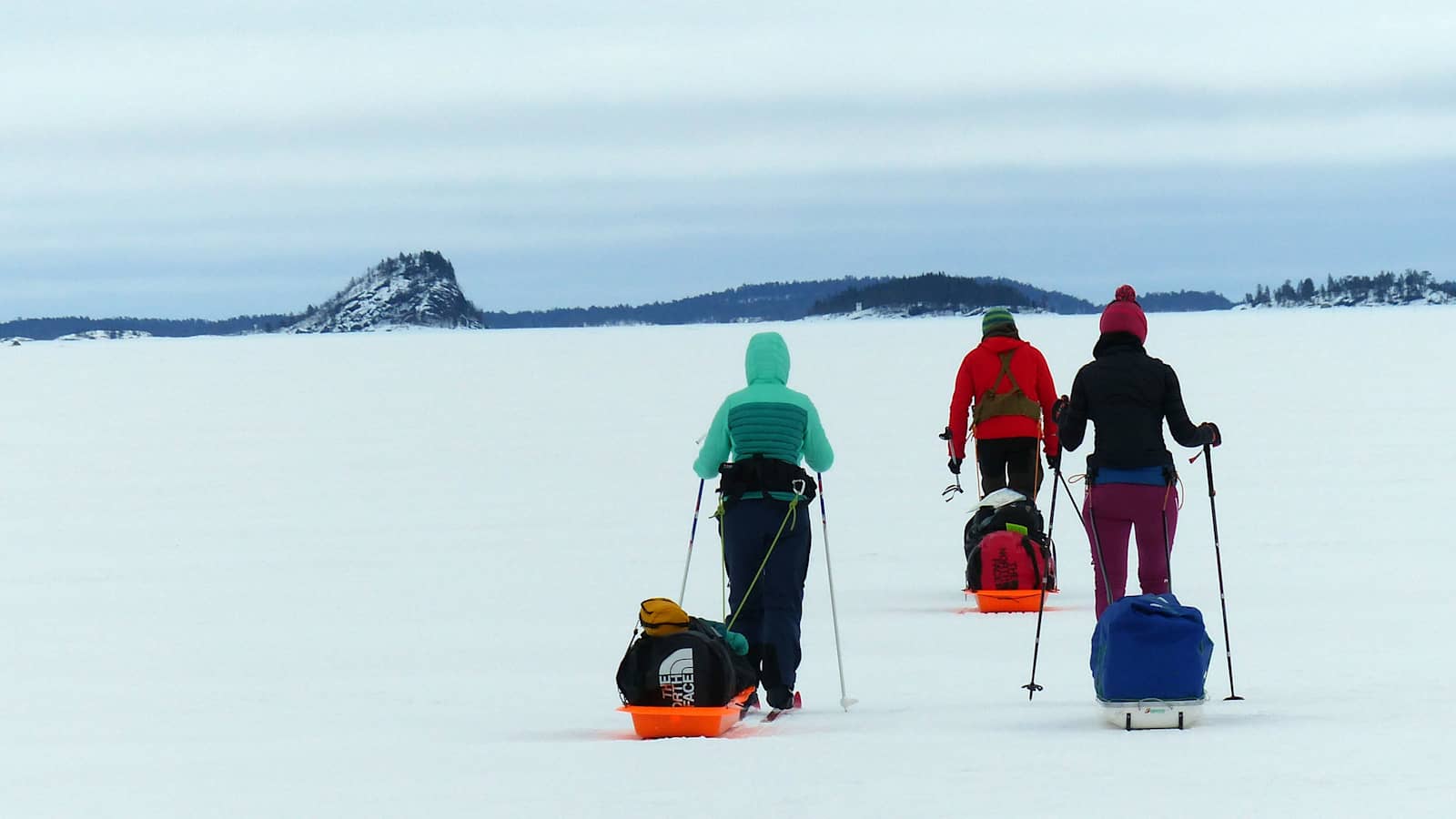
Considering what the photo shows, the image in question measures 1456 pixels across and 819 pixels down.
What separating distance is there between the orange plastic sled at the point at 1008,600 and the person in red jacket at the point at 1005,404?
2.94ft

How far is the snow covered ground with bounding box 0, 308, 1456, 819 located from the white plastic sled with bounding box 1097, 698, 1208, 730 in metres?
0.07

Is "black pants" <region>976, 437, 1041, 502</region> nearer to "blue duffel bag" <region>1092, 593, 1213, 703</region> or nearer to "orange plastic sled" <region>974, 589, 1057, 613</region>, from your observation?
"orange plastic sled" <region>974, 589, 1057, 613</region>

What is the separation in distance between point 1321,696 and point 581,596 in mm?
5096

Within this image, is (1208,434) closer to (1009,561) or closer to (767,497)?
(767,497)

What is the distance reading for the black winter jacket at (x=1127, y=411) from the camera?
8102 millimetres

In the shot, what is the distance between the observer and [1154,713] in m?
6.95

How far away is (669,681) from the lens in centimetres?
720

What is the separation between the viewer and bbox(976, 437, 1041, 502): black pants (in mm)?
11352

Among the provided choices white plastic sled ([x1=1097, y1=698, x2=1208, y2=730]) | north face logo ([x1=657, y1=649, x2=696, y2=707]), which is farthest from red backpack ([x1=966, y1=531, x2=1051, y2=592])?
north face logo ([x1=657, y1=649, x2=696, y2=707])

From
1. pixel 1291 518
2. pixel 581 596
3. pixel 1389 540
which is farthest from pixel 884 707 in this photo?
pixel 1291 518

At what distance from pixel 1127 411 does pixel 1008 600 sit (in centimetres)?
265

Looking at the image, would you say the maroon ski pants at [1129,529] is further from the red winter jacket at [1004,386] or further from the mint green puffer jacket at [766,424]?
the red winter jacket at [1004,386]

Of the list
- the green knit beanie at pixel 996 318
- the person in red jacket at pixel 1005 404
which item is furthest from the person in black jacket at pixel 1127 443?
the green knit beanie at pixel 996 318

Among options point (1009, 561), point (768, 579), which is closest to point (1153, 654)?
point (768, 579)
